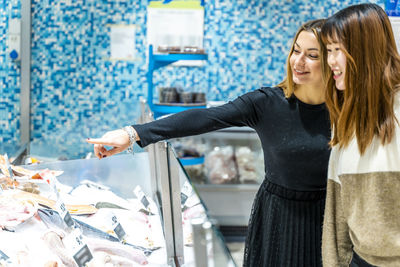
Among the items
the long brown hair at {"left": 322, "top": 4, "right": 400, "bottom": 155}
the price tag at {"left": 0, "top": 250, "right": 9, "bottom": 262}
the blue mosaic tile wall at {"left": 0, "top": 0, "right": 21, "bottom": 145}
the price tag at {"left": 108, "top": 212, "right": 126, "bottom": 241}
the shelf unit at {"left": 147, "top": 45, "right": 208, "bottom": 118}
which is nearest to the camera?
the price tag at {"left": 0, "top": 250, "right": 9, "bottom": 262}

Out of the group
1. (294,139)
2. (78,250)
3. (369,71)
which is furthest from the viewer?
(294,139)

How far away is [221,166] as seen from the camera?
4.83 meters

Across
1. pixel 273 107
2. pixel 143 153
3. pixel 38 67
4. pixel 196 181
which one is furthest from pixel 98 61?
pixel 273 107

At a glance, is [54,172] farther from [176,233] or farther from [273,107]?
[273,107]

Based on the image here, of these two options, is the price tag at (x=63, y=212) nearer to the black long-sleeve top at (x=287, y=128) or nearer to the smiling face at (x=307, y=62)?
the black long-sleeve top at (x=287, y=128)

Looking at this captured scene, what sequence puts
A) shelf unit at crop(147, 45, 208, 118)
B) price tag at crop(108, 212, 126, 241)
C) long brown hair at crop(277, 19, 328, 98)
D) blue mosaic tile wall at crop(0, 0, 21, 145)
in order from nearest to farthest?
price tag at crop(108, 212, 126, 241)
long brown hair at crop(277, 19, 328, 98)
shelf unit at crop(147, 45, 208, 118)
blue mosaic tile wall at crop(0, 0, 21, 145)

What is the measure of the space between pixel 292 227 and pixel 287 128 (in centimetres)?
44

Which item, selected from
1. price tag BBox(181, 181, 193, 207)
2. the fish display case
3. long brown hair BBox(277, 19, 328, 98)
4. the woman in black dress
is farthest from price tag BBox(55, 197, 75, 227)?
long brown hair BBox(277, 19, 328, 98)

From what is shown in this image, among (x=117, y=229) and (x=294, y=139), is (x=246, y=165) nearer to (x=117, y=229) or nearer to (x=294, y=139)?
(x=294, y=139)

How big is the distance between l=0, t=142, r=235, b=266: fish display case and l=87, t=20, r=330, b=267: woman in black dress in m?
0.43

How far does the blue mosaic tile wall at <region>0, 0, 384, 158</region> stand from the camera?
15.8 ft

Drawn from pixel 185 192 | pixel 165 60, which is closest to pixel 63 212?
pixel 185 192

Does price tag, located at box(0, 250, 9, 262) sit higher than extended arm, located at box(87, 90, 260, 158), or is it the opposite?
extended arm, located at box(87, 90, 260, 158)

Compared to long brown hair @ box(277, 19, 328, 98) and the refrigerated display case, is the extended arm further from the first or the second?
the refrigerated display case
